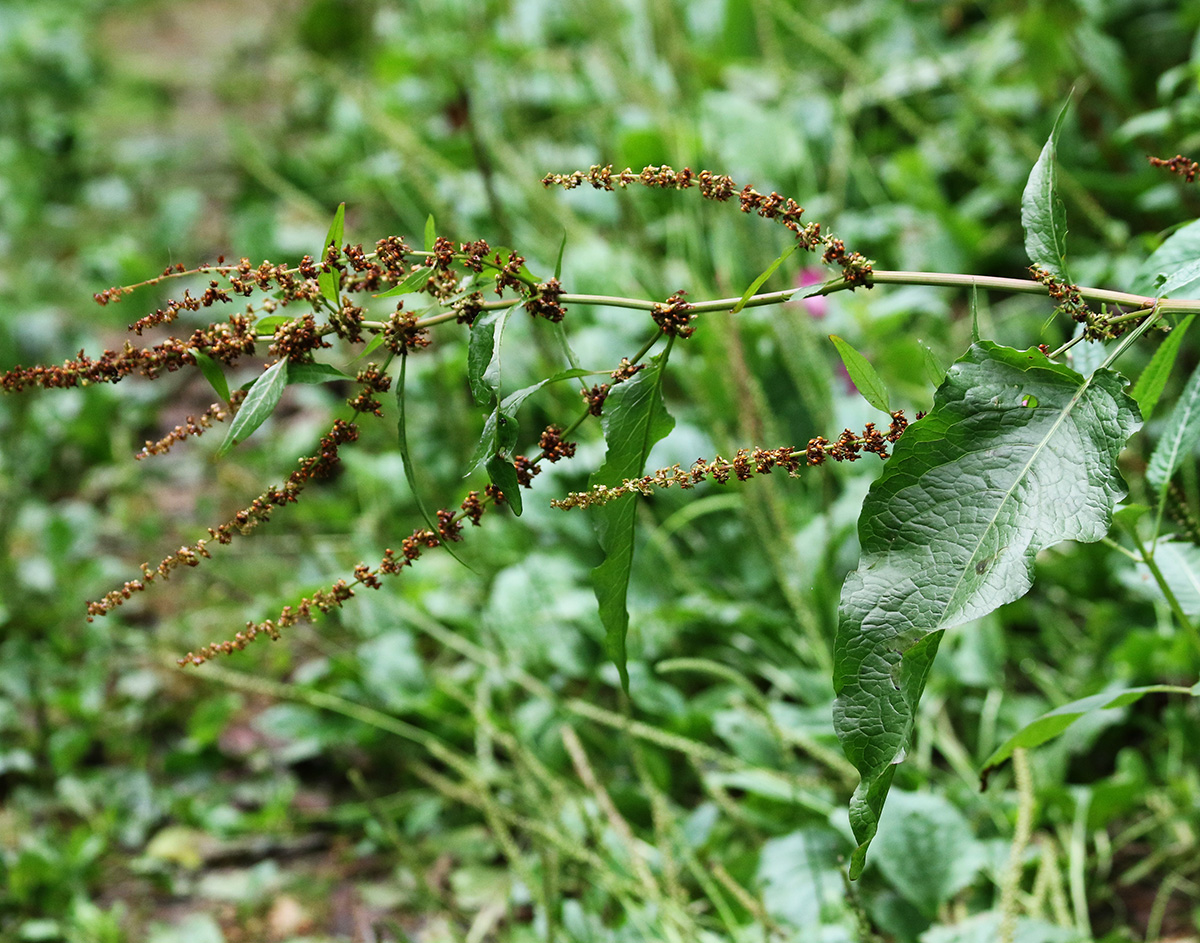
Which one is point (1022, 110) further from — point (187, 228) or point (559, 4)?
point (187, 228)

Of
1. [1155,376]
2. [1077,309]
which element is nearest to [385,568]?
[1077,309]

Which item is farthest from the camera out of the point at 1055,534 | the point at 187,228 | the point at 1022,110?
the point at 187,228

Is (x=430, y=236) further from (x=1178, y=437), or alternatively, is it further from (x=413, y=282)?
(x=1178, y=437)

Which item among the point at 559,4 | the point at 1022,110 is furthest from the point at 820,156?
the point at 559,4

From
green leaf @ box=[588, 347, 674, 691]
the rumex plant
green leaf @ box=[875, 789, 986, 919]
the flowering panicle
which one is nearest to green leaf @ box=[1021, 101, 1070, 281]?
the rumex plant

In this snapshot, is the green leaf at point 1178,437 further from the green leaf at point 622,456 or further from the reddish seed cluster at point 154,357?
the reddish seed cluster at point 154,357

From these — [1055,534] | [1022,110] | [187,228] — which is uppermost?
[187,228]
